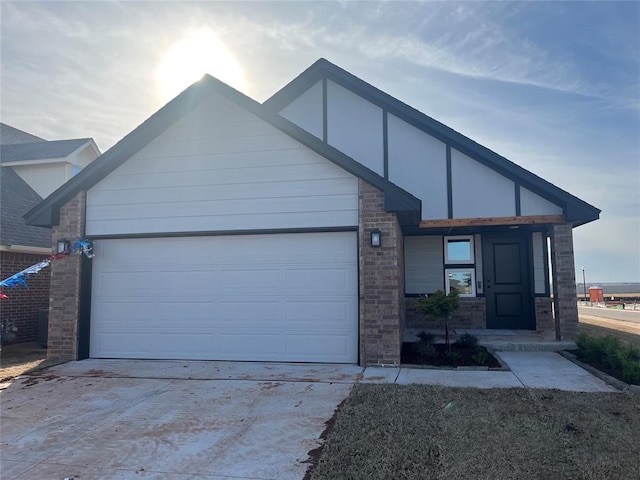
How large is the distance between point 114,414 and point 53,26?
7582 mm

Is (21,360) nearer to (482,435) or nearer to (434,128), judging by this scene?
(482,435)

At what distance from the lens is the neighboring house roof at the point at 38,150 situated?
15148mm

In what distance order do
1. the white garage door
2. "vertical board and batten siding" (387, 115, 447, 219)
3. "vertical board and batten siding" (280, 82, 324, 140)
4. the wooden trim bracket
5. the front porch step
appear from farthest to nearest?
1. "vertical board and batten siding" (280, 82, 324, 140)
2. "vertical board and batten siding" (387, 115, 447, 219)
3. the wooden trim bracket
4. the front porch step
5. the white garage door

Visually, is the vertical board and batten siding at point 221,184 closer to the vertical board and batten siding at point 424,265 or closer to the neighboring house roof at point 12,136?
the vertical board and batten siding at point 424,265

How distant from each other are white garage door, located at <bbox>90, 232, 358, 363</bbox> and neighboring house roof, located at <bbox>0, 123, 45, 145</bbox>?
1212cm

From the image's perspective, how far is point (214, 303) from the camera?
8.40 meters

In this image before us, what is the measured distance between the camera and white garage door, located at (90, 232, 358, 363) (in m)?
7.99

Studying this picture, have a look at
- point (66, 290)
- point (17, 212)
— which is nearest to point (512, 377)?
point (66, 290)

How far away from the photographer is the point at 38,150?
619 inches

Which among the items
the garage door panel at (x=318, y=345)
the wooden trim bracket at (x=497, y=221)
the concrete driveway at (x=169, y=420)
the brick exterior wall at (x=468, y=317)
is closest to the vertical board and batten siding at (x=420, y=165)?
the wooden trim bracket at (x=497, y=221)

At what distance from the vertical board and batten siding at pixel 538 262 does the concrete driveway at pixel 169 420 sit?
685 cm

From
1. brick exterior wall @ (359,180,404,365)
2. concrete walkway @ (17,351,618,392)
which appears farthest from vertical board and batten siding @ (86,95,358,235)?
concrete walkway @ (17,351,618,392)

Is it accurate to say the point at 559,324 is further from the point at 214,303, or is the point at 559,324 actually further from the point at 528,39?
the point at 214,303

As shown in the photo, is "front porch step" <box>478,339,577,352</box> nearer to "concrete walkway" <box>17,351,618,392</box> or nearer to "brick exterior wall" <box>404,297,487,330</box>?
"concrete walkway" <box>17,351,618,392</box>
